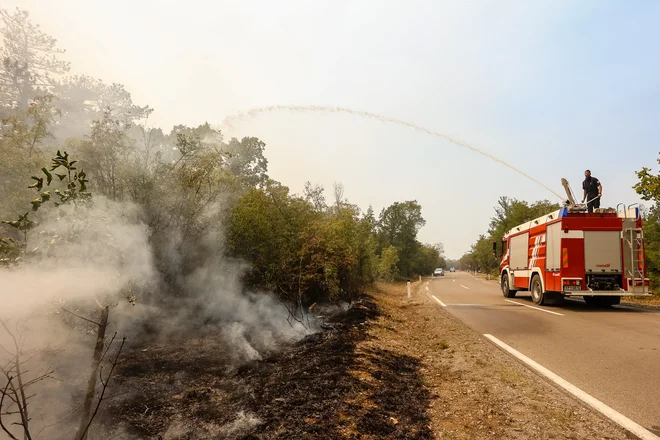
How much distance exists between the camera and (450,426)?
12.2ft

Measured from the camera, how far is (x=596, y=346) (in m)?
6.76

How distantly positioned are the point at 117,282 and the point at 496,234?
55323 millimetres

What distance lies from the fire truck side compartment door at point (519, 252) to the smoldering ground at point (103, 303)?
382 inches

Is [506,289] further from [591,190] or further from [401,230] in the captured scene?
[401,230]

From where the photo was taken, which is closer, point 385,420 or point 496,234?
point 385,420

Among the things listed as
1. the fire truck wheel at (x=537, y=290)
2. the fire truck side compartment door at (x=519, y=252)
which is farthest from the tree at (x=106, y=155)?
the fire truck side compartment door at (x=519, y=252)

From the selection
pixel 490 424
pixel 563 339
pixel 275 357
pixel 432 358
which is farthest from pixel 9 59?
pixel 563 339

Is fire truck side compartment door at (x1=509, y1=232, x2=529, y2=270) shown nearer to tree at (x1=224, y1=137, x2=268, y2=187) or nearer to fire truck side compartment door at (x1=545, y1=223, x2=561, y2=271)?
fire truck side compartment door at (x1=545, y1=223, x2=561, y2=271)

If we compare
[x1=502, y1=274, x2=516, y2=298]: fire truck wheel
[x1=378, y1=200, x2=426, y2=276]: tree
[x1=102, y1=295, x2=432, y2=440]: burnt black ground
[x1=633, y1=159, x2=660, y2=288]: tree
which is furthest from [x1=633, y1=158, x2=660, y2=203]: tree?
[x1=378, y1=200, x2=426, y2=276]: tree

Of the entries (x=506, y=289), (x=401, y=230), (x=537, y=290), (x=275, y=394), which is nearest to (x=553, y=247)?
(x=537, y=290)

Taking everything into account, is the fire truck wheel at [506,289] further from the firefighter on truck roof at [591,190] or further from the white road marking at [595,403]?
the white road marking at [595,403]

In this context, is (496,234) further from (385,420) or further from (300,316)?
(385,420)

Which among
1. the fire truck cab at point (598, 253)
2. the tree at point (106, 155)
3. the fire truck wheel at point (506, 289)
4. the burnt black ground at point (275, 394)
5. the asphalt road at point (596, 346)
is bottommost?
the burnt black ground at point (275, 394)

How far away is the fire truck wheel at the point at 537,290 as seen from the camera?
519 inches
